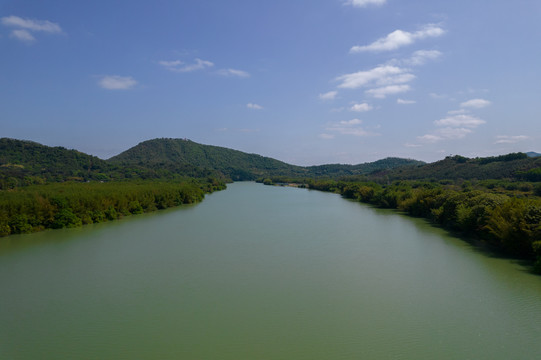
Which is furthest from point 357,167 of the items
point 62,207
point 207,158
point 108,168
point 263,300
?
point 263,300

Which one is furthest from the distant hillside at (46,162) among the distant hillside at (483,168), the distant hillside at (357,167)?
the distant hillside at (357,167)

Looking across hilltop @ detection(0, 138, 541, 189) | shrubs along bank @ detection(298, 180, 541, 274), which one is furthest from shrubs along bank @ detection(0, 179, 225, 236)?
shrubs along bank @ detection(298, 180, 541, 274)


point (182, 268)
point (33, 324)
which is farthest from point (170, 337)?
point (182, 268)

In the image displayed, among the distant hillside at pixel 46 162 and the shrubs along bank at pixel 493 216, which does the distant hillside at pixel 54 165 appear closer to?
the distant hillside at pixel 46 162

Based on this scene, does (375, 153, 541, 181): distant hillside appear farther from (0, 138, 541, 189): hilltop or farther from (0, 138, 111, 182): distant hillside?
(0, 138, 111, 182): distant hillside

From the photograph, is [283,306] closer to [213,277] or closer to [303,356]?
[303,356]

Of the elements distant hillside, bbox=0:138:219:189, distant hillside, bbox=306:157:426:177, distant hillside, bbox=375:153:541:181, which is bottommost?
distant hillside, bbox=0:138:219:189
